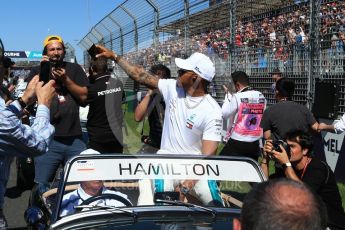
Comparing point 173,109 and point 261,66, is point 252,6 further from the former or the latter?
point 173,109

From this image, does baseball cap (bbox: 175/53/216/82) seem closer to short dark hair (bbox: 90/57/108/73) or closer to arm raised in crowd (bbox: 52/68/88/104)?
arm raised in crowd (bbox: 52/68/88/104)

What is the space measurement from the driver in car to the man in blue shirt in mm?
370

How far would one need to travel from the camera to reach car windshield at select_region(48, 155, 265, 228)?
2.90m

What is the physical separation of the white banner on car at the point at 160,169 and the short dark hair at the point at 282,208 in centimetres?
152

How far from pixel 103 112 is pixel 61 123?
2.70ft

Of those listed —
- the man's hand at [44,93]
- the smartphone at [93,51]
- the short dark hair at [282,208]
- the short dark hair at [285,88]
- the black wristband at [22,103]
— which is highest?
the smartphone at [93,51]

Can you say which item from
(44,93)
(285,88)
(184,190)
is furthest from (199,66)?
(285,88)

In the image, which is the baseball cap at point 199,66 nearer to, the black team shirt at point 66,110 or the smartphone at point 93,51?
the smartphone at point 93,51

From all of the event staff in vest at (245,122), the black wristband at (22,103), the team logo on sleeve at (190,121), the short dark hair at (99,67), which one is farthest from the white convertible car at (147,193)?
the event staff in vest at (245,122)

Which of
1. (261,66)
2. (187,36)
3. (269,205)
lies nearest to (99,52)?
(269,205)

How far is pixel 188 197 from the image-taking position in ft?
9.90

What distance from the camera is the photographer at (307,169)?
373 cm

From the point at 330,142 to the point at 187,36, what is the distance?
5.63 metres

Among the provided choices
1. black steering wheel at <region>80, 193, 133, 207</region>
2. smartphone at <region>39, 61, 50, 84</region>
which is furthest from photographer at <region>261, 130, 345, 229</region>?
smartphone at <region>39, 61, 50, 84</region>
